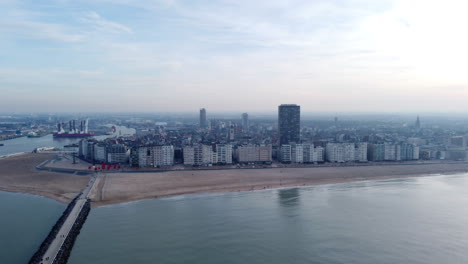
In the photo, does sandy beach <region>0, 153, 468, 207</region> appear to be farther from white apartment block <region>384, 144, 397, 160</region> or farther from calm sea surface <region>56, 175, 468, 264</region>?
white apartment block <region>384, 144, 397, 160</region>

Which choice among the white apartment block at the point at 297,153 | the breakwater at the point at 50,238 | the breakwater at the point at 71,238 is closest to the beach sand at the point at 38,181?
the breakwater at the point at 50,238

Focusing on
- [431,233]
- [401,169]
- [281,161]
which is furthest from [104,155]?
[431,233]

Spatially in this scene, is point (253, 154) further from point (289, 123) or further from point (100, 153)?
point (100, 153)

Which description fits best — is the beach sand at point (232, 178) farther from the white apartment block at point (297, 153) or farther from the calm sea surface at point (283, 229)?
the white apartment block at point (297, 153)

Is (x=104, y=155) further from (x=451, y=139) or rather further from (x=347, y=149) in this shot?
(x=451, y=139)

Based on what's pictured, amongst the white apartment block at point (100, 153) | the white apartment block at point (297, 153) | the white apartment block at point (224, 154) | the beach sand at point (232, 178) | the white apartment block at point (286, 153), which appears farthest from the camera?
the white apartment block at point (286, 153)

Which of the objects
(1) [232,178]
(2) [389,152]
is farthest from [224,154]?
(2) [389,152]
